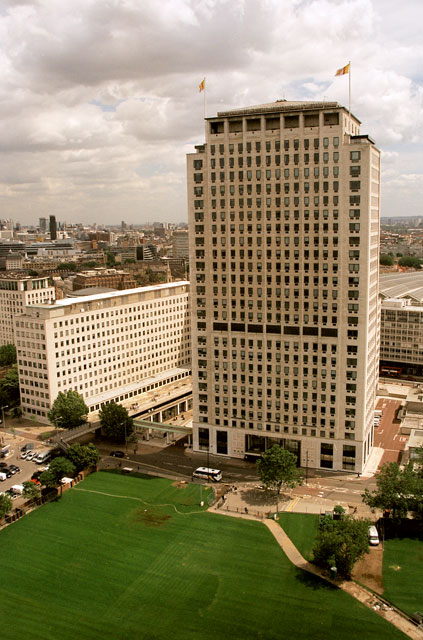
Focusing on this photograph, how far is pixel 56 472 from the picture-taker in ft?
382

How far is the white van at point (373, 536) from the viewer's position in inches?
3743

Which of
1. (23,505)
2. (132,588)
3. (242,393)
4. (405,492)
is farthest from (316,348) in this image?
(23,505)

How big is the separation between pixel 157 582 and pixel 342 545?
29.0 metres

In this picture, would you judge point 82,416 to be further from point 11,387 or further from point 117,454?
point 11,387

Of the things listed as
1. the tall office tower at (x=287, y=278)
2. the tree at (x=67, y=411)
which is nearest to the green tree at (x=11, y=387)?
the tree at (x=67, y=411)

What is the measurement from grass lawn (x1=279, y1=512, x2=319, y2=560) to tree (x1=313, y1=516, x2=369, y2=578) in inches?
195

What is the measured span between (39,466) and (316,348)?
6887 cm

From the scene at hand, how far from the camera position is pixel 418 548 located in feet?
310

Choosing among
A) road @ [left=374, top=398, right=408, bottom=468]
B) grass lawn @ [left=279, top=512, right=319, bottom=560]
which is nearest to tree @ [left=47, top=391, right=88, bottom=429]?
grass lawn @ [left=279, top=512, right=319, bottom=560]

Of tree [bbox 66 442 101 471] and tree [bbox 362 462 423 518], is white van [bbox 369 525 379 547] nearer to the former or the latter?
tree [bbox 362 462 423 518]

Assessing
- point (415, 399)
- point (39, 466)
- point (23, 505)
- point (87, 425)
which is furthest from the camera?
point (415, 399)

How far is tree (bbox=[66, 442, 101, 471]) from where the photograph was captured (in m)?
123

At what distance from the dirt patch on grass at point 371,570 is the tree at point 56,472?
197 ft

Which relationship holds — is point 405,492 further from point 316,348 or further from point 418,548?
point 316,348
